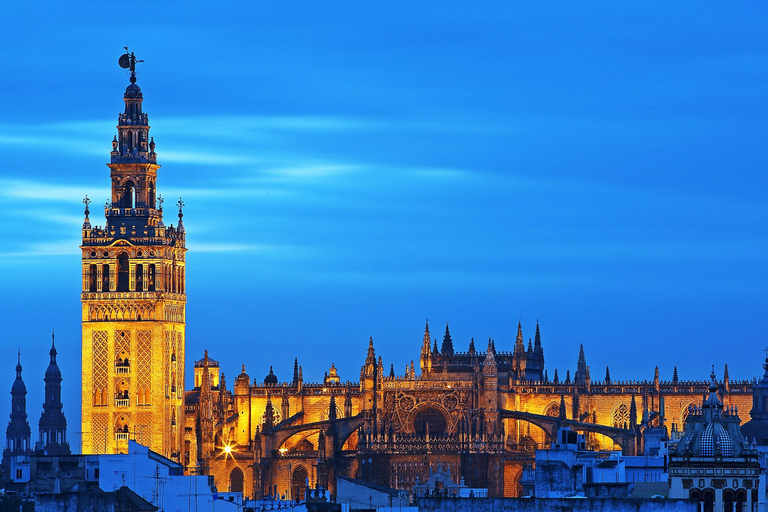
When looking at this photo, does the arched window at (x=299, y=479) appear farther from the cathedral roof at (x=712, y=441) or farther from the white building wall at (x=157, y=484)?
the cathedral roof at (x=712, y=441)

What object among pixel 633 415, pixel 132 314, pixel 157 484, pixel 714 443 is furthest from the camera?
pixel 132 314

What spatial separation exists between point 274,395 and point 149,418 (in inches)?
487

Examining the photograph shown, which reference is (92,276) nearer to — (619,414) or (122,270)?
(122,270)

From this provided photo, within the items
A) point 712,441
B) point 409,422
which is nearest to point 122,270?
point 409,422

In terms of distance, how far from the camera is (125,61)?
174 meters

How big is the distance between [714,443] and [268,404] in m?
93.3

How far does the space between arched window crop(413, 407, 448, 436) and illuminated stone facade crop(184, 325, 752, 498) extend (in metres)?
0.07

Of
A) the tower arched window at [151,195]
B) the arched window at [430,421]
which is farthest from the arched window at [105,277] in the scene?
the arched window at [430,421]

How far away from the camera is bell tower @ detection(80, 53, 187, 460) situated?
16838cm

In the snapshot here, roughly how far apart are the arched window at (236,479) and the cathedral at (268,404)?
0.13m

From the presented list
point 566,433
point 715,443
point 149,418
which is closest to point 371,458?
point 149,418

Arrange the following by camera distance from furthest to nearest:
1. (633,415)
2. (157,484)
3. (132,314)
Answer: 1. (132,314)
2. (633,415)
3. (157,484)

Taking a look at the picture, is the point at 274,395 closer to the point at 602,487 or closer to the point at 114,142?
the point at 114,142

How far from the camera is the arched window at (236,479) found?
6678 inches
